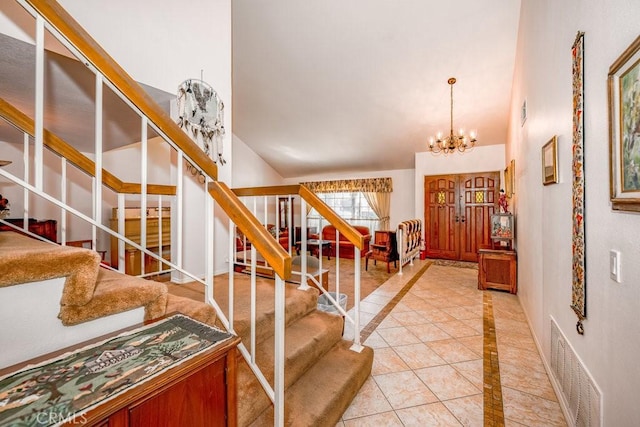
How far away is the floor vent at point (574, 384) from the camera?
4.04 feet

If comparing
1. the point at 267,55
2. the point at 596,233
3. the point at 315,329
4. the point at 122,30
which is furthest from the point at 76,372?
the point at 267,55

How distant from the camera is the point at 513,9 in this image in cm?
319

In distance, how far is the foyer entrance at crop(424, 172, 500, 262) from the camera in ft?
18.6

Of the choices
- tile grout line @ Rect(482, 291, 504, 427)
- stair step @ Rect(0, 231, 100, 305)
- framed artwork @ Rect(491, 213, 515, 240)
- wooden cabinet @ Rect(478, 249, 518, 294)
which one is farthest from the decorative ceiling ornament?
framed artwork @ Rect(491, 213, 515, 240)

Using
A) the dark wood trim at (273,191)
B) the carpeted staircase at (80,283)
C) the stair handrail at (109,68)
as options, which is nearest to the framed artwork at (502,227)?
the dark wood trim at (273,191)

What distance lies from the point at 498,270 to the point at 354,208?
Answer: 475 centimetres

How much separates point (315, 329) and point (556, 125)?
2142 mm

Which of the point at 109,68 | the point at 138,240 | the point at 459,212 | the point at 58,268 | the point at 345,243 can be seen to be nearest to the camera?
the point at 58,268

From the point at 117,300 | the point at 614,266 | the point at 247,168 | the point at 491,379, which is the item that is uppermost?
the point at 247,168

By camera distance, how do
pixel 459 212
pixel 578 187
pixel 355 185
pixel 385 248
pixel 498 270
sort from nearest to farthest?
1. pixel 578 187
2. pixel 498 270
3. pixel 385 248
4. pixel 459 212
5. pixel 355 185

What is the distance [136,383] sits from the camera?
67cm

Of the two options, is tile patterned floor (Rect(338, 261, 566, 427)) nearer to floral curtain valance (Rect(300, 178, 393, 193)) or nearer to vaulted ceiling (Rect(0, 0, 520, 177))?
vaulted ceiling (Rect(0, 0, 520, 177))

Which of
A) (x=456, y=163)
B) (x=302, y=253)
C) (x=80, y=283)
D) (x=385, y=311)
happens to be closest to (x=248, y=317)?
(x=302, y=253)

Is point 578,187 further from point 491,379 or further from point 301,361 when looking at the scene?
point 301,361
